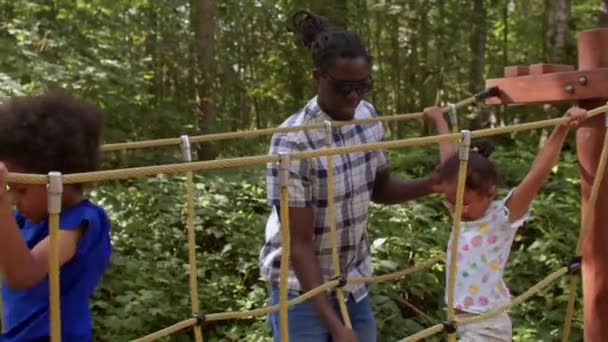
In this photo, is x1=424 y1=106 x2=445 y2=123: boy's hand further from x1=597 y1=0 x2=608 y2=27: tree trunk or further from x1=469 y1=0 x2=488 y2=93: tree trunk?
x1=469 y1=0 x2=488 y2=93: tree trunk

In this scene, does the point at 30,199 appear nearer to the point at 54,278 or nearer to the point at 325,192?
the point at 54,278

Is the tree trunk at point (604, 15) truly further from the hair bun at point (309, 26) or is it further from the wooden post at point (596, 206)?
the hair bun at point (309, 26)

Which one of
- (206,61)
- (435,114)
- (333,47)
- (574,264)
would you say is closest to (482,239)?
(574,264)

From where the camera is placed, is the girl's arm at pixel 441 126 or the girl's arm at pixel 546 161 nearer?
the girl's arm at pixel 546 161

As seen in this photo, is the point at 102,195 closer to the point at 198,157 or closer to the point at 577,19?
the point at 198,157

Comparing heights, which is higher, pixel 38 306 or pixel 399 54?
pixel 399 54

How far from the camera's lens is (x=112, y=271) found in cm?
338

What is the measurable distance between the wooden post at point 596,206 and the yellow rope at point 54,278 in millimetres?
1365

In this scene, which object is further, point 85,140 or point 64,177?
point 85,140

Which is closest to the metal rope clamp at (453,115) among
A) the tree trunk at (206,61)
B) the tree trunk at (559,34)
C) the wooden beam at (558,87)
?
the wooden beam at (558,87)

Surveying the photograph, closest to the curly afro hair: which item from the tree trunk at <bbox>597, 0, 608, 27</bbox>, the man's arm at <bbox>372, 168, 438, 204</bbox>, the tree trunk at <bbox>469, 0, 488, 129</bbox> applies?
the man's arm at <bbox>372, 168, 438, 204</bbox>

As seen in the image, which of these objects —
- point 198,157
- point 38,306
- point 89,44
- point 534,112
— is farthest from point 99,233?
point 534,112

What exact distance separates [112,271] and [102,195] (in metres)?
0.48

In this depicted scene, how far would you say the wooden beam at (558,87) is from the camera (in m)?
1.89
